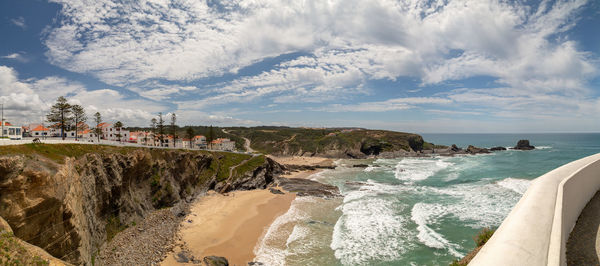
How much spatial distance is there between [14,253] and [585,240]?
19566 millimetres

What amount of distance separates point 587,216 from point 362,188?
111 feet

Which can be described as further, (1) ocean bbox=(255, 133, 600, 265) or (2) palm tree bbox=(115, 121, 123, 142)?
(2) palm tree bbox=(115, 121, 123, 142)

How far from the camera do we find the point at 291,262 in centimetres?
1902

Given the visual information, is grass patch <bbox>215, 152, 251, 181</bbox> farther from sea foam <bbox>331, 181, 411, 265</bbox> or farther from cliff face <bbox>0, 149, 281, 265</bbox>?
sea foam <bbox>331, 181, 411, 265</bbox>

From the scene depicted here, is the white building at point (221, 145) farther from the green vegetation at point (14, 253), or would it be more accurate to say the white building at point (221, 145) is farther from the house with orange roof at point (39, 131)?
the green vegetation at point (14, 253)

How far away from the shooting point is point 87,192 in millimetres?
19734

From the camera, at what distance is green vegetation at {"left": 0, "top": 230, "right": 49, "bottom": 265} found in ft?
30.3

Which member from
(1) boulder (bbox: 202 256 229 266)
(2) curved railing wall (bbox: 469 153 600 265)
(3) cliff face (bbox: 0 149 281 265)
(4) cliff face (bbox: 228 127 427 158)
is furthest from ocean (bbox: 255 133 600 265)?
(4) cliff face (bbox: 228 127 427 158)

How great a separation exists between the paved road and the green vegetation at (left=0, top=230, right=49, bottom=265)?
1773 centimetres

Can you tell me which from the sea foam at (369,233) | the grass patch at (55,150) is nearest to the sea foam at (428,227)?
the sea foam at (369,233)

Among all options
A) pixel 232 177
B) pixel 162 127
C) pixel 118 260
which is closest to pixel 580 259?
pixel 118 260

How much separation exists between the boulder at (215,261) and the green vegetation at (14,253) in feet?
35.4

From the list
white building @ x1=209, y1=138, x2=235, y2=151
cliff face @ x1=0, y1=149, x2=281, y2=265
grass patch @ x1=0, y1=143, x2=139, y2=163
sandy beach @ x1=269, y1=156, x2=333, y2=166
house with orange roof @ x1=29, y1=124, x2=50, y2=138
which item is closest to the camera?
cliff face @ x1=0, y1=149, x2=281, y2=265

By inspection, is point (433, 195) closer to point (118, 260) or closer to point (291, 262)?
point (291, 262)
